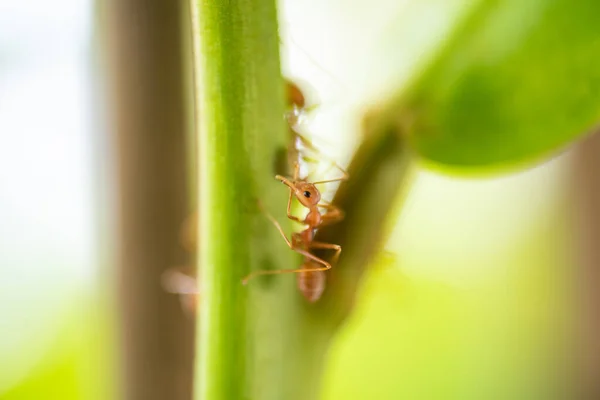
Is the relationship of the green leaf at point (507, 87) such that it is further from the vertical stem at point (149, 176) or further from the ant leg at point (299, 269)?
the vertical stem at point (149, 176)

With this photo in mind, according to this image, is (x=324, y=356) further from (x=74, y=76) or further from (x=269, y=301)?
(x=74, y=76)

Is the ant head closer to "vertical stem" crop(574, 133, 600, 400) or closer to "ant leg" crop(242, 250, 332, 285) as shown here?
"ant leg" crop(242, 250, 332, 285)

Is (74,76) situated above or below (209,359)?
above

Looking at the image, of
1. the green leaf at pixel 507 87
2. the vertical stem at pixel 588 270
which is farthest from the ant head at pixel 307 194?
the vertical stem at pixel 588 270

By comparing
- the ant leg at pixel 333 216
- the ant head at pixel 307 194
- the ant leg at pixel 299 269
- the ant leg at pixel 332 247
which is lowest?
the ant leg at pixel 299 269

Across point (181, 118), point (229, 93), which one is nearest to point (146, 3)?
point (181, 118)

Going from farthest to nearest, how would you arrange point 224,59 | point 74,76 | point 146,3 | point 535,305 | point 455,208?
point 535,305, point 455,208, point 74,76, point 146,3, point 224,59

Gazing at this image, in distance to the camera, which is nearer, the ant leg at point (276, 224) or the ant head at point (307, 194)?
the ant leg at point (276, 224)
